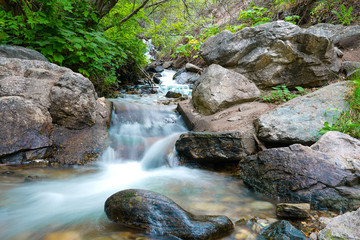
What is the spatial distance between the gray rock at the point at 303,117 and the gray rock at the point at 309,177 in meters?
0.67

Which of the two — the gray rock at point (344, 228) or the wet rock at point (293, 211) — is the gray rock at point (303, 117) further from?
the gray rock at point (344, 228)

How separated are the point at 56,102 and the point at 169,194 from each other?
2622 millimetres

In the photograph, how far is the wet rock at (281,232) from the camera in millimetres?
1739

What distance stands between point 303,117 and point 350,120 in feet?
2.00

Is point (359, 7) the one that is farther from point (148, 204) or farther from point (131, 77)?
point (148, 204)

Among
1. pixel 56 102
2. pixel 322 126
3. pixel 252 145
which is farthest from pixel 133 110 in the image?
pixel 322 126

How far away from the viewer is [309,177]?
2.47 metres

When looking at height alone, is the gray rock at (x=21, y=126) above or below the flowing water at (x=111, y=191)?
above

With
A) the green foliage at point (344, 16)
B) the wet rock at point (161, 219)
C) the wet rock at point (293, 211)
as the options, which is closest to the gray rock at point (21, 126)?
the wet rock at point (161, 219)

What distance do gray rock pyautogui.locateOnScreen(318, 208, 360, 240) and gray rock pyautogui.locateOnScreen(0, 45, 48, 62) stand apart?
541 cm

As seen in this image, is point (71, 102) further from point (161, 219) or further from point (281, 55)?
point (281, 55)

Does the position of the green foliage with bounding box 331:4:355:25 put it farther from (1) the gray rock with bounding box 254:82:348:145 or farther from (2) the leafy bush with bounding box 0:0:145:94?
(2) the leafy bush with bounding box 0:0:145:94

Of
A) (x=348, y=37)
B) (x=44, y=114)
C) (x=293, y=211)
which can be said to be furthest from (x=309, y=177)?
(x=348, y=37)

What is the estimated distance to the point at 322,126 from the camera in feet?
10.9
